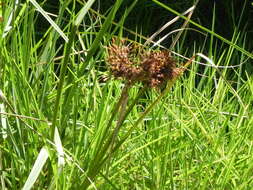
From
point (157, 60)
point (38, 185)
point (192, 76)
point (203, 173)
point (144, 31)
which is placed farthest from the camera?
point (144, 31)

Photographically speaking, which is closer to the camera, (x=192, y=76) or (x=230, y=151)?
(x=230, y=151)

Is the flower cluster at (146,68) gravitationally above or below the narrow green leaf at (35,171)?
above

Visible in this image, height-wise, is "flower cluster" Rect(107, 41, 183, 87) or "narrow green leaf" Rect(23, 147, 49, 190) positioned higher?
"flower cluster" Rect(107, 41, 183, 87)

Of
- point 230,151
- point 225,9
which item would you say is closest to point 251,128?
point 230,151

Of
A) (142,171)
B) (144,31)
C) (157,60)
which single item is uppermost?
(157,60)

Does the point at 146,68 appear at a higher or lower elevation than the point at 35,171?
higher

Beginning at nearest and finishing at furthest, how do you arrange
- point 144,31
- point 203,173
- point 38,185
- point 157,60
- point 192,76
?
point 157,60 < point 38,185 < point 203,173 < point 192,76 < point 144,31

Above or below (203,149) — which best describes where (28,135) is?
above

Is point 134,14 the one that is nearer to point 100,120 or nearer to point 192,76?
point 192,76
